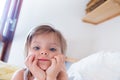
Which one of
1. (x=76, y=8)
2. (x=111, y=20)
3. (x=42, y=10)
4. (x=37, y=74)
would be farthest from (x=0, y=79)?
(x=76, y=8)

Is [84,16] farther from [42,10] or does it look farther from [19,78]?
[19,78]

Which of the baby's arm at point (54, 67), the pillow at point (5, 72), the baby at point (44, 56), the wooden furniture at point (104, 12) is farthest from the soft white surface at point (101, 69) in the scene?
the wooden furniture at point (104, 12)

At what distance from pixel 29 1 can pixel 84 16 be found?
60 centimetres

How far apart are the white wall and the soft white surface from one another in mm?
496

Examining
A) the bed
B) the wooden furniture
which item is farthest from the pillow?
the wooden furniture

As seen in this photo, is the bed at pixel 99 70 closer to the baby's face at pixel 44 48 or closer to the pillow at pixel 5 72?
the pillow at pixel 5 72

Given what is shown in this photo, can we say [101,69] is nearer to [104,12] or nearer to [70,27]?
[104,12]

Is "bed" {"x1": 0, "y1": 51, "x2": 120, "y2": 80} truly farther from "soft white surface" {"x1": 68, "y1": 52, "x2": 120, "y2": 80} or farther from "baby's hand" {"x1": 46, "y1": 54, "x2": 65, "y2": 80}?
"baby's hand" {"x1": 46, "y1": 54, "x2": 65, "y2": 80}

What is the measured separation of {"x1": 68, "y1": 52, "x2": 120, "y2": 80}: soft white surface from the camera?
838mm

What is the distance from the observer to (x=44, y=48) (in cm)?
73

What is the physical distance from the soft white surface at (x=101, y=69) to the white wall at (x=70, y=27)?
50 centimetres

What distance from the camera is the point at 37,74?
676 mm

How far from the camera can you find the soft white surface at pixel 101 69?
2.75 feet

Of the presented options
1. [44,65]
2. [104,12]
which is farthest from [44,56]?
[104,12]
